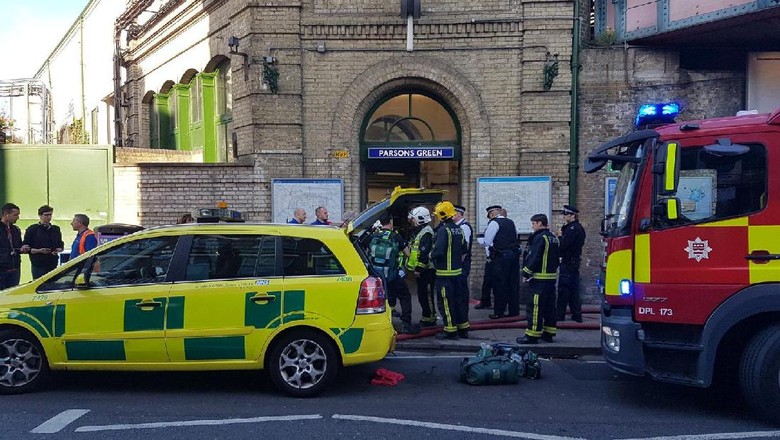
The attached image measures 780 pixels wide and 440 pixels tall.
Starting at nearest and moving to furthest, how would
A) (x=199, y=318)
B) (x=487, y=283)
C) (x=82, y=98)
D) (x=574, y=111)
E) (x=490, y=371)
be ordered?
(x=199, y=318), (x=490, y=371), (x=487, y=283), (x=574, y=111), (x=82, y=98)

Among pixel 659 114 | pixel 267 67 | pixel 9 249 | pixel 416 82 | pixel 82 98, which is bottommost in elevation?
pixel 9 249

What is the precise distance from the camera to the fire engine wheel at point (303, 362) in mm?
5770

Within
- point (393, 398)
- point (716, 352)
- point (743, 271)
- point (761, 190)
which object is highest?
point (761, 190)

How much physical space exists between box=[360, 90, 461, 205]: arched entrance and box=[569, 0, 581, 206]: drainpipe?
202cm

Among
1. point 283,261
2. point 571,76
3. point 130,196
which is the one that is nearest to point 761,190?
point 283,261

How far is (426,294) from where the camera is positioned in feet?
29.5

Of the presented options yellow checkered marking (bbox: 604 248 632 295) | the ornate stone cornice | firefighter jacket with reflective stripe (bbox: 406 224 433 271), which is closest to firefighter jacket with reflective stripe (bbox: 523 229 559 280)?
firefighter jacket with reflective stripe (bbox: 406 224 433 271)

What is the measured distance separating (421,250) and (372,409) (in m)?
3.29

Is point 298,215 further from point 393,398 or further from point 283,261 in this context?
point 393,398

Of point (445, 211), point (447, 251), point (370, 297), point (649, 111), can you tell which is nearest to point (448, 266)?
point (447, 251)

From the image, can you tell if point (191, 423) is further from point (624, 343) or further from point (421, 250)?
point (421, 250)

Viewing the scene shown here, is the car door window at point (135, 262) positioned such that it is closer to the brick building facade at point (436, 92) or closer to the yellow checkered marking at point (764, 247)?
the yellow checkered marking at point (764, 247)

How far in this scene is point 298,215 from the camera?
10.0 meters

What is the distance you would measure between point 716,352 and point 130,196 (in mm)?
10003
